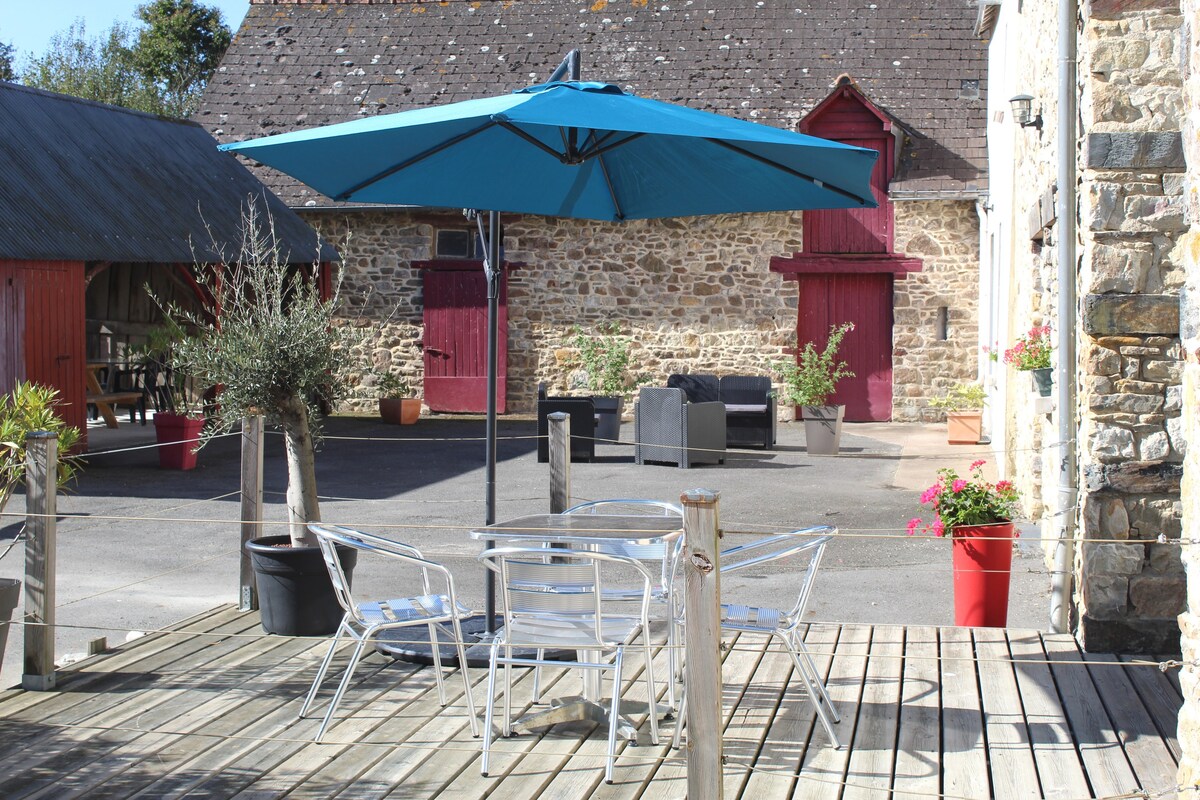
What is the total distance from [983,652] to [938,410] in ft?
39.8

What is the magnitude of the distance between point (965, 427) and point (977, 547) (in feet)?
29.7

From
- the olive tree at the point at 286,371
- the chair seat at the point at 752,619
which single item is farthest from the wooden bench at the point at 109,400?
the chair seat at the point at 752,619

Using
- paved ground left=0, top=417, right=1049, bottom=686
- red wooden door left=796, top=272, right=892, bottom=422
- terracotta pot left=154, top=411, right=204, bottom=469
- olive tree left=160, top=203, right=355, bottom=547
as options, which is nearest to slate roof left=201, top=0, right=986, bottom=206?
red wooden door left=796, top=272, right=892, bottom=422

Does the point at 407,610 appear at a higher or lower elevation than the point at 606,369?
lower

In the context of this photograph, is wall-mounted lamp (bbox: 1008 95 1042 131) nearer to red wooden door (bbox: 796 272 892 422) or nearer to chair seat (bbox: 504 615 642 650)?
chair seat (bbox: 504 615 642 650)

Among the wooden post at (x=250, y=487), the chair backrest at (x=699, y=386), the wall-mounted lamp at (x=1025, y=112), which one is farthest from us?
the chair backrest at (x=699, y=386)

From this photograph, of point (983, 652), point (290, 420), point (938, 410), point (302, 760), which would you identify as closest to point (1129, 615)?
point (983, 652)

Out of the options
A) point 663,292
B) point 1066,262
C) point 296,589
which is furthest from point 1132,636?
point 663,292

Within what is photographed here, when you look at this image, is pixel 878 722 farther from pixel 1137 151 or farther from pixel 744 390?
pixel 744 390

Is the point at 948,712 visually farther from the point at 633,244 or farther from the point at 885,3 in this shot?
the point at 885,3

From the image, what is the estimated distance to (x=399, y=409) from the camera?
673 inches

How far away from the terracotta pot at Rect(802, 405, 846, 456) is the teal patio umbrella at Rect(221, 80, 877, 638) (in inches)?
305

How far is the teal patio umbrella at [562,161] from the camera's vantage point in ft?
15.1

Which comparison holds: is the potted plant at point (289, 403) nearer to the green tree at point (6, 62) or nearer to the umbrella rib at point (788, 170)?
the umbrella rib at point (788, 170)
